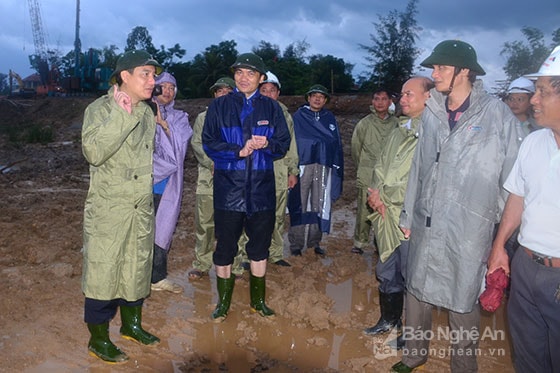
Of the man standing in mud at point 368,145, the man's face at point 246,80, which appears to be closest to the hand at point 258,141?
the man's face at point 246,80

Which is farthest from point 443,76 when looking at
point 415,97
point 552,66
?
point 552,66

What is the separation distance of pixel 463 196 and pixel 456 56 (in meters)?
0.84

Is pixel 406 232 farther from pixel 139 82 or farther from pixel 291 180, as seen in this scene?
pixel 291 180

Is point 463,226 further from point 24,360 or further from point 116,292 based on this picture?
point 24,360

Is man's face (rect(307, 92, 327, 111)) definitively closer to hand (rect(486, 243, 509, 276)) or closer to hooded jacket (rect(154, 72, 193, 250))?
hooded jacket (rect(154, 72, 193, 250))

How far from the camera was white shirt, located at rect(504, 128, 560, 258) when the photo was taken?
2348 mm

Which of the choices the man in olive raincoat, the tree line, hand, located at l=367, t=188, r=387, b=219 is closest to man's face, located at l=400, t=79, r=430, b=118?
the man in olive raincoat

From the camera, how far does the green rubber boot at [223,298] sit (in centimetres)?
392

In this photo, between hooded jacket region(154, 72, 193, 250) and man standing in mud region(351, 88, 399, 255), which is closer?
hooded jacket region(154, 72, 193, 250)

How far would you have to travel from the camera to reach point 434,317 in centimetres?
425

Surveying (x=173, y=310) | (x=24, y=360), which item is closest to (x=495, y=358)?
(x=173, y=310)

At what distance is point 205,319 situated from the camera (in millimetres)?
3990

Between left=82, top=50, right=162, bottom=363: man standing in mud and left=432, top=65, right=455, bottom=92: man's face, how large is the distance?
1876 mm

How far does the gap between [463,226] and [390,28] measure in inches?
1411
